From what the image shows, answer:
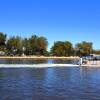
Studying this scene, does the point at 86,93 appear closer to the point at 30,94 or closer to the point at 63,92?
the point at 63,92

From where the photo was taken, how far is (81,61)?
363 ft

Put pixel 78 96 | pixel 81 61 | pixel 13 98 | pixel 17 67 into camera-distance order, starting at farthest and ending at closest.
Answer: pixel 81 61 → pixel 17 67 → pixel 78 96 → pixel 13 98

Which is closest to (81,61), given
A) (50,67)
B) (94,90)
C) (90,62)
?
(90,62)

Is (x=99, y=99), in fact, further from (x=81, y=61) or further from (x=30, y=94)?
(x=81, y=61)

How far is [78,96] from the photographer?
4216 cm

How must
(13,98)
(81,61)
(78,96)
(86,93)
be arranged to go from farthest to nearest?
(81,61) < (86,93) < (78,96) < (13,98)

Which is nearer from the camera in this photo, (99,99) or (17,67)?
(99,99)

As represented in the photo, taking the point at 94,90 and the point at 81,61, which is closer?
the point at 94,90

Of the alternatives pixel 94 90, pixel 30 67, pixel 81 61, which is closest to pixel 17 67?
pixel 30 67

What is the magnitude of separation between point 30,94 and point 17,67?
51126 mm

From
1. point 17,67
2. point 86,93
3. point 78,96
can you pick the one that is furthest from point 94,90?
point 17,67

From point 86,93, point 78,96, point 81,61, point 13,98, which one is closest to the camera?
point 13,98

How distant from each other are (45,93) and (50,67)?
54.3 metres

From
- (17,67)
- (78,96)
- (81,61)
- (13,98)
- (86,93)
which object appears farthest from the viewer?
(81,61)
